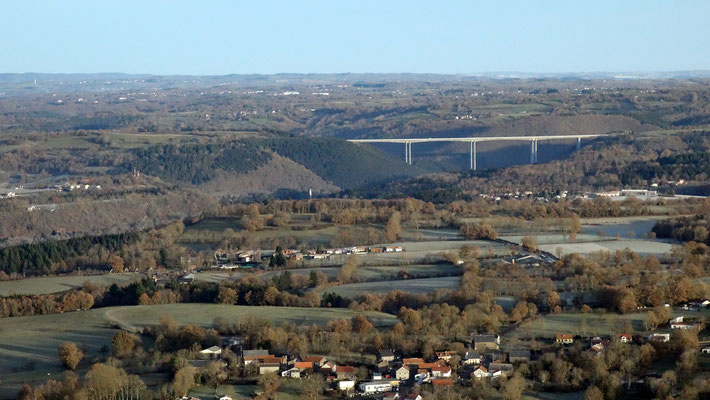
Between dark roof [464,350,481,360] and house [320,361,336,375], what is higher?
dark roof [464,350,481,360]

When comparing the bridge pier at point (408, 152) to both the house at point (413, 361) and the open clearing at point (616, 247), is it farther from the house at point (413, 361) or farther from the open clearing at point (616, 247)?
the house at point (413, 361)

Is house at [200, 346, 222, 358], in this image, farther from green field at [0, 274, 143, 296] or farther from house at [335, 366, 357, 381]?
green field at [0, 274, 143, 296]

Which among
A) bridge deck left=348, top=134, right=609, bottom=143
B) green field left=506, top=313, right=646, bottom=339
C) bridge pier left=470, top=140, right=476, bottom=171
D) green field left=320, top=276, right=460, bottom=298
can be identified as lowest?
bridge pier left=470, top=140, right=476, bottom=171

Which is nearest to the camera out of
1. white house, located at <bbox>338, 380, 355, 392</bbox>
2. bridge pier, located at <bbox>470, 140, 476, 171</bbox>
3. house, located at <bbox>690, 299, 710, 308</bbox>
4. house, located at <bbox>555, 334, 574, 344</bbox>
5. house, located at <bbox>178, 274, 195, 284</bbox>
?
white house, located at <bbox>338, 380, 355, 392</bbox>

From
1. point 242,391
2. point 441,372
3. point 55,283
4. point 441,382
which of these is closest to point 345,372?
point 441,372

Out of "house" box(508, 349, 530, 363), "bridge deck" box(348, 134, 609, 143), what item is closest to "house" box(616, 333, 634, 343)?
"house" box(508, 349, 530, 363)

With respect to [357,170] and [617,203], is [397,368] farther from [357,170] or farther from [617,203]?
[357,170]

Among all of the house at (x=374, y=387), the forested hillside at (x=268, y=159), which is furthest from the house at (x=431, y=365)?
the forested hillside at (x=268, y=159)
